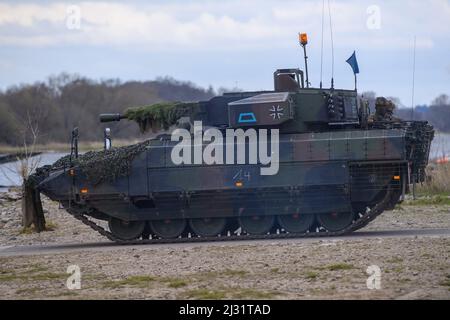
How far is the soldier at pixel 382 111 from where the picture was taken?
909 inches

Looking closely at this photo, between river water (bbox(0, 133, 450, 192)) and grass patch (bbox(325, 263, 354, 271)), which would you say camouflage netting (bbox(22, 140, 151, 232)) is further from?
river water (bbox(0, 133, 450, 192))

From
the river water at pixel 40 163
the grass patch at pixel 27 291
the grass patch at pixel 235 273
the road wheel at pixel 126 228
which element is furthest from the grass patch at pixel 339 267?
the river water at pixel 40 163

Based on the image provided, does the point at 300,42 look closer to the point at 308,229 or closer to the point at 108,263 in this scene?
the point at 308,229

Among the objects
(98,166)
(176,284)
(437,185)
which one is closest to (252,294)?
(176,284)

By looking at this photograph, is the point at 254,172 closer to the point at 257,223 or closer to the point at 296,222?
the point at 257,223

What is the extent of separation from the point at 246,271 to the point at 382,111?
A: 826 centimetres

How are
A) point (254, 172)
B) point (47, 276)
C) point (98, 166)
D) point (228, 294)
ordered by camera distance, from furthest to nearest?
point (98, 166) < point (254, 172) < point (47, 276) < point (228, 294)

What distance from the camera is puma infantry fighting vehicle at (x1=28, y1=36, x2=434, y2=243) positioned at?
21859 millimetres

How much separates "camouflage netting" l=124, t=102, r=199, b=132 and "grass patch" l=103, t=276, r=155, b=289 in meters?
8.05

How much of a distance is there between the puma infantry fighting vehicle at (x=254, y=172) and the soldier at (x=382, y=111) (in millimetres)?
29

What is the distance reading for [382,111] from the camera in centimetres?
2322
